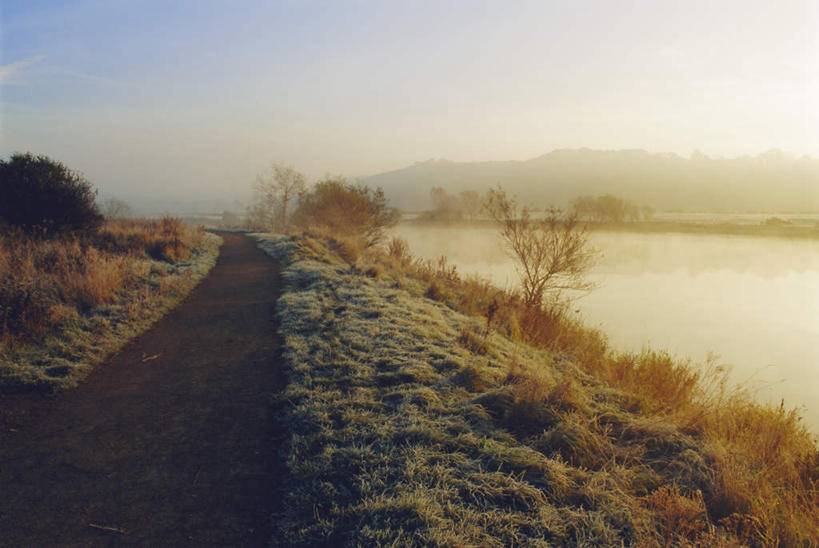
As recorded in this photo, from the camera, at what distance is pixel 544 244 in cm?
1404

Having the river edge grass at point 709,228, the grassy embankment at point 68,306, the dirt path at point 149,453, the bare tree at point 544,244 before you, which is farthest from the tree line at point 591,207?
the dirt path at point 149,453

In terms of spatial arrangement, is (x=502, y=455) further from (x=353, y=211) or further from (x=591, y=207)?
(x=591, y=207)

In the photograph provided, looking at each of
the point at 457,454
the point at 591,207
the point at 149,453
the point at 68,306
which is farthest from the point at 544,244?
the point at 591,207

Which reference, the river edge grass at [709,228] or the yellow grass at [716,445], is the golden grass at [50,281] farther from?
the river edge grass at [709,228]

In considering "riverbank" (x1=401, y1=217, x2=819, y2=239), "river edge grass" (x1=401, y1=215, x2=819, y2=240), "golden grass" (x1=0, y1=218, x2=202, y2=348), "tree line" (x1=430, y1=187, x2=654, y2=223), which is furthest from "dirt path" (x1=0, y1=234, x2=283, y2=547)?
"tree line" (x1=430, y1=187, x2=654, y2=223)

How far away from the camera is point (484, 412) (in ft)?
14.3

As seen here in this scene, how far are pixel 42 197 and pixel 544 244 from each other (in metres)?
17.1

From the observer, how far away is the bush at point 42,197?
12195mm

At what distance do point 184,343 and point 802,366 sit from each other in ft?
54.4

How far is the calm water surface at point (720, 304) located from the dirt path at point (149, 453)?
10.6 metres

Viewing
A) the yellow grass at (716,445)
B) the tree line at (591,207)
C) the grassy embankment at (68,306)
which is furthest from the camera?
the tree line at (591,207)

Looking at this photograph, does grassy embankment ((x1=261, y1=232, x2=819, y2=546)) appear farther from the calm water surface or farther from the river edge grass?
the river edge grass

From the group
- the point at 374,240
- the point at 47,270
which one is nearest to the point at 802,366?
the point at 47,270

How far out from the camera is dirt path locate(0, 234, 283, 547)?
2.74m
